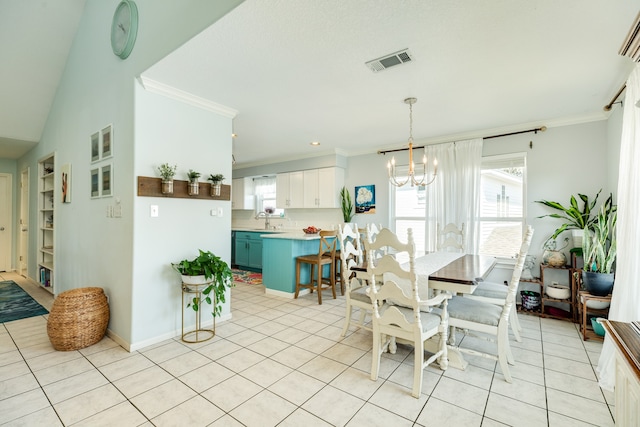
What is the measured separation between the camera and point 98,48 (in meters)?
3.24

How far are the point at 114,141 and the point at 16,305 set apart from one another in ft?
9.76

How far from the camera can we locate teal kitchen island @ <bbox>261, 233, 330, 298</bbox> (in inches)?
170

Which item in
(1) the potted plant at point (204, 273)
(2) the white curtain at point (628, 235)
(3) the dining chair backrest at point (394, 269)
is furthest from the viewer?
(1) the potted plant at point (204, 273)

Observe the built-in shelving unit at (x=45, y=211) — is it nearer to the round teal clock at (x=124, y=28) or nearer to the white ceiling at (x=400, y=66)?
the white ceiling at (x=400, y=66)

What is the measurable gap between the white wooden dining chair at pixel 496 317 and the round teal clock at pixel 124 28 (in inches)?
143

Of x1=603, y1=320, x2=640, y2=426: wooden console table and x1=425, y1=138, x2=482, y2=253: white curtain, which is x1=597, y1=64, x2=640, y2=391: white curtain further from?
x1=425, y1=138, x2=482, y2=253: white curtain

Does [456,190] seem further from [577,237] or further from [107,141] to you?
[107,141]

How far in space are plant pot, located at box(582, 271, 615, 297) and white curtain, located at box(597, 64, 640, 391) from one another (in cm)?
61

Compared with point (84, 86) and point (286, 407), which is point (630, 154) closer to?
point (286, 407)

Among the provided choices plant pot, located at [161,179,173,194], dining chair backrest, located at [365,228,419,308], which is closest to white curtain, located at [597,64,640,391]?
dining chair backrest, located at [365,228,419,308]

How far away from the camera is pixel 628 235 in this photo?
214 cm

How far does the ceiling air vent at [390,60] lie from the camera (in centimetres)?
219

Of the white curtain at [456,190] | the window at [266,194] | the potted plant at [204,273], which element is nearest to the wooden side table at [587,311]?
the white curtain at [456,190]

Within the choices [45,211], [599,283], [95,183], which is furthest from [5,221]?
[599,283]
